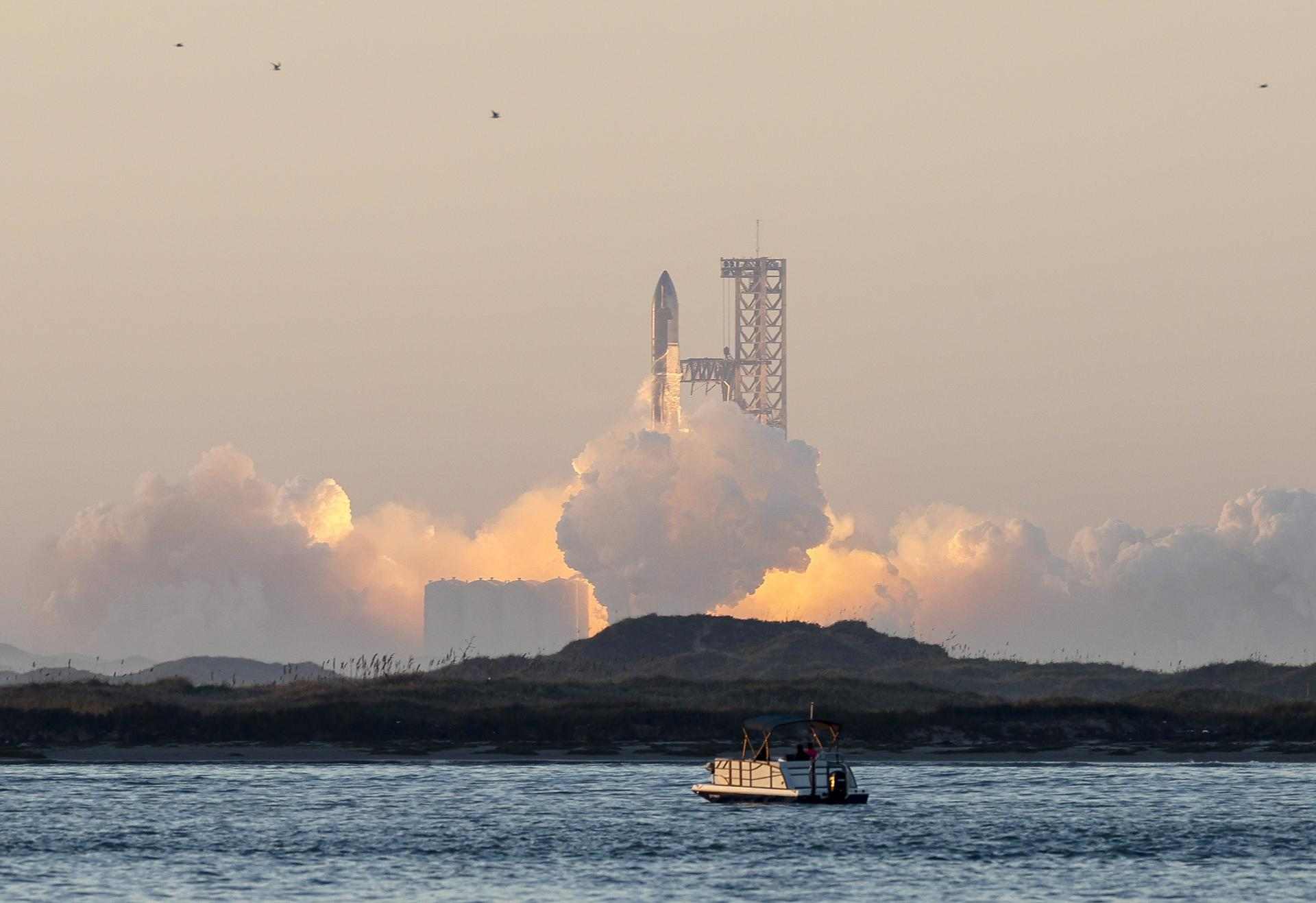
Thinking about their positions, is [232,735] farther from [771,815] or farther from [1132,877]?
[1132,877]

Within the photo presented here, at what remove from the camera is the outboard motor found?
132 m

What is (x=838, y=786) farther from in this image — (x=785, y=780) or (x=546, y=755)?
(x=546, y=755)

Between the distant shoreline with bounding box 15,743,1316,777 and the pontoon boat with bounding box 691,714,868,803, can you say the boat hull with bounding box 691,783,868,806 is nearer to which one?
the pontoon boat with bounding box 691,714,868,803

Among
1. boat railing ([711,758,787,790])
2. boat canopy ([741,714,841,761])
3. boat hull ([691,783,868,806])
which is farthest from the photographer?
boat railing ([711,758,787,790])

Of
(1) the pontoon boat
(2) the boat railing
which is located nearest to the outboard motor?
(1) the pontoon boat

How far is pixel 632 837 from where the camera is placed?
388ft

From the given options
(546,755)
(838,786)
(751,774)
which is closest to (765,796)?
(751,774)

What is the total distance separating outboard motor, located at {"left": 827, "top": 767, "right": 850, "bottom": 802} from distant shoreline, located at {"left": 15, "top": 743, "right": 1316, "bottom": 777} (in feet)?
116

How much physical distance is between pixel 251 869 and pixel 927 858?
31.4 meters

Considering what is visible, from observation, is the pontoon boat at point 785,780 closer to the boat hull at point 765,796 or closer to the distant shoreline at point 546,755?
the boat hull at point 765,796

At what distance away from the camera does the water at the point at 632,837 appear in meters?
101

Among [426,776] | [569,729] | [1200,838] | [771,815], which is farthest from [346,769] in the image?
[1200,838]

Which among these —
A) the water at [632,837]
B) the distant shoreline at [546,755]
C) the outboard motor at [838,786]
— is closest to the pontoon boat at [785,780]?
the outboard motor at [838,786]

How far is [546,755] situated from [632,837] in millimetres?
57332
